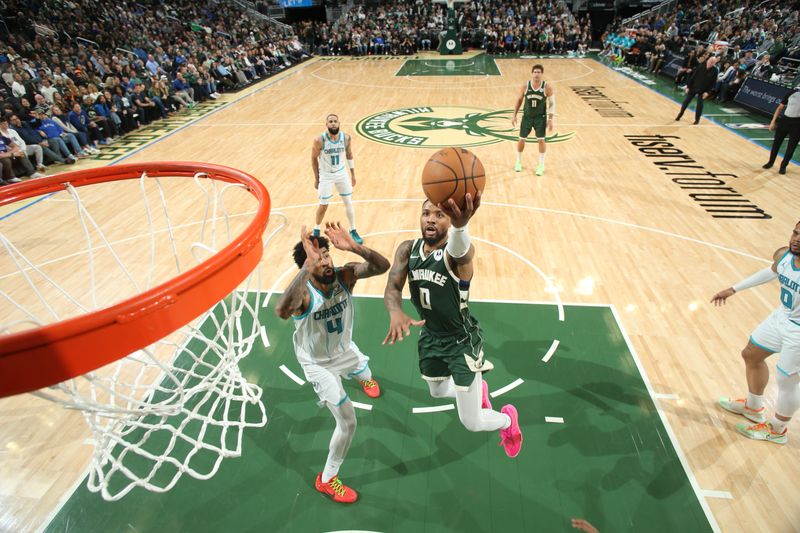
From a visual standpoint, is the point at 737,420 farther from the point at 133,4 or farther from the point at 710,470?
the point at 133,4

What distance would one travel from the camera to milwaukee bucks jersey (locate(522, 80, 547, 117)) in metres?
8.01

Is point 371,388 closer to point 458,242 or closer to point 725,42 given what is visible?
point 458,242

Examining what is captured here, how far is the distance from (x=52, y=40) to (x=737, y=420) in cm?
2132

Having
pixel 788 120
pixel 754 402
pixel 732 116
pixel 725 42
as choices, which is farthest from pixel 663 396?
pixel 725 42

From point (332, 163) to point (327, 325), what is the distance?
12.1ft

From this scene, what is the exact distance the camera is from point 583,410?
3.93 m

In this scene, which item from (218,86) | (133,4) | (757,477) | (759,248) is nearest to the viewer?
(757,477)

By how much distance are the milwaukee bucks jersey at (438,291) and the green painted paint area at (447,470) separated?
1.15 m

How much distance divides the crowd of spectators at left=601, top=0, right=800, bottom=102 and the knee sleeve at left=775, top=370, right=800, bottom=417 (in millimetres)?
11704

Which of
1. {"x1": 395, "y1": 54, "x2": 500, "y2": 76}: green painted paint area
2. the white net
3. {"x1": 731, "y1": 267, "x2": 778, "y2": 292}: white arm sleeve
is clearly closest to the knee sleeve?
{"x1": 731, "y1": 267, "x2": 778, "y2": 292}: white arm sleeve

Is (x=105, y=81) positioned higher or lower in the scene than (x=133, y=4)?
lower

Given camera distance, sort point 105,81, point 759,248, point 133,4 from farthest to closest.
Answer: point 133,4 → point 105,81 → point 759,248

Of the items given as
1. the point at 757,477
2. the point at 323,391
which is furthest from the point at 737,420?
the point at 323,391

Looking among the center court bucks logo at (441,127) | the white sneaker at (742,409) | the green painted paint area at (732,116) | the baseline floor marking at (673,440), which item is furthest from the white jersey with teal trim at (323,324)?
the green painted paint area at (732,116)
